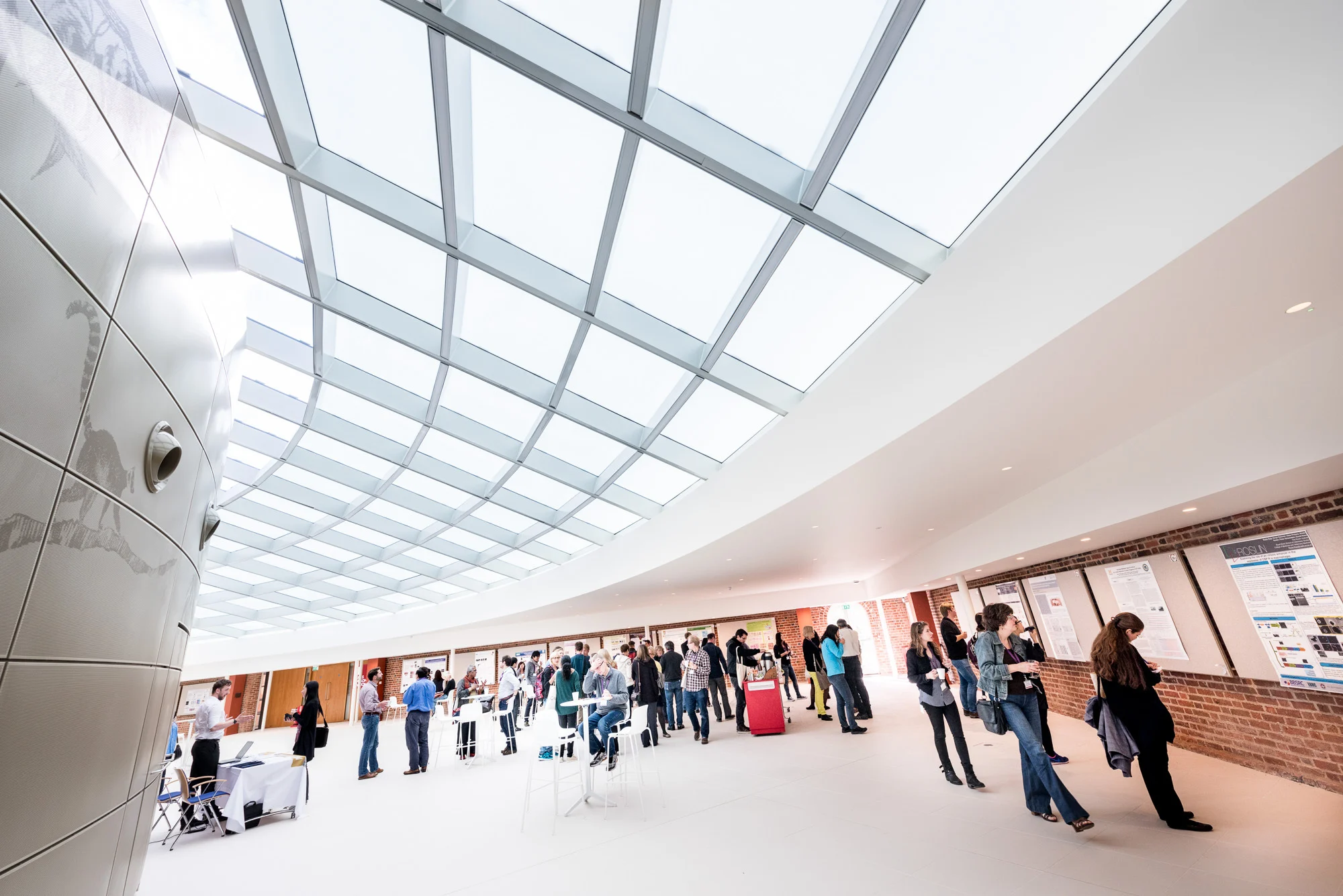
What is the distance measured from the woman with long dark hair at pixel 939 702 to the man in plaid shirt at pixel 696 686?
13.7 feet

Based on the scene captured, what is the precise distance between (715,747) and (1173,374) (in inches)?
294

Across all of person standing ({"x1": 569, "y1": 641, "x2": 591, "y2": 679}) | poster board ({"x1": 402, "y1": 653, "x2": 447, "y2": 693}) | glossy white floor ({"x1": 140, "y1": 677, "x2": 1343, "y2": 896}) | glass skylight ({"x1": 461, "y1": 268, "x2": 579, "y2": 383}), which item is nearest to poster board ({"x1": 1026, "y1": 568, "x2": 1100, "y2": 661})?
glossy white floor ({"x1": 140, "y1": 677, "x2": 1343, "y2": 896})

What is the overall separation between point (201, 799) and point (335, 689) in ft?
64.8

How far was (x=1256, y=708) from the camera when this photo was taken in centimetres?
517

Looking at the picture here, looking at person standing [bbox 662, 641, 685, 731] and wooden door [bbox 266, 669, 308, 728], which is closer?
person standing [bbox 662, 641, 685, 731]

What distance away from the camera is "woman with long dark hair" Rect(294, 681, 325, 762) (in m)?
8.38

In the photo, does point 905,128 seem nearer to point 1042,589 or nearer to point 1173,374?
point 1173,374

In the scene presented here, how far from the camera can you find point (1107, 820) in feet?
13.4

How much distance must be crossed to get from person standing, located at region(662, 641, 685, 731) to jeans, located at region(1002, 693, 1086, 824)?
6.14m

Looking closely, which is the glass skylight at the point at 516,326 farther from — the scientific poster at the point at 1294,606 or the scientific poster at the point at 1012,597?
the scientific poster at the point at 1012,597

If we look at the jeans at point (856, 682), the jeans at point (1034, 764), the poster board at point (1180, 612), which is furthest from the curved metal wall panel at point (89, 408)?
the jeans at point (856, 682)

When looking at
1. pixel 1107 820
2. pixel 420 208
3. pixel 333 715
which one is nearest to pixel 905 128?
pixel 420 208

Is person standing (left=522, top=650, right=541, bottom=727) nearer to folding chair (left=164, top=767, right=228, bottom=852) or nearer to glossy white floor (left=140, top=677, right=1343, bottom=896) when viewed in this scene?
glossy white floor (left=140, top=677, right=1343, bottom=896)

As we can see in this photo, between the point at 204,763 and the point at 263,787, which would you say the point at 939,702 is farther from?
the point at 204,763
